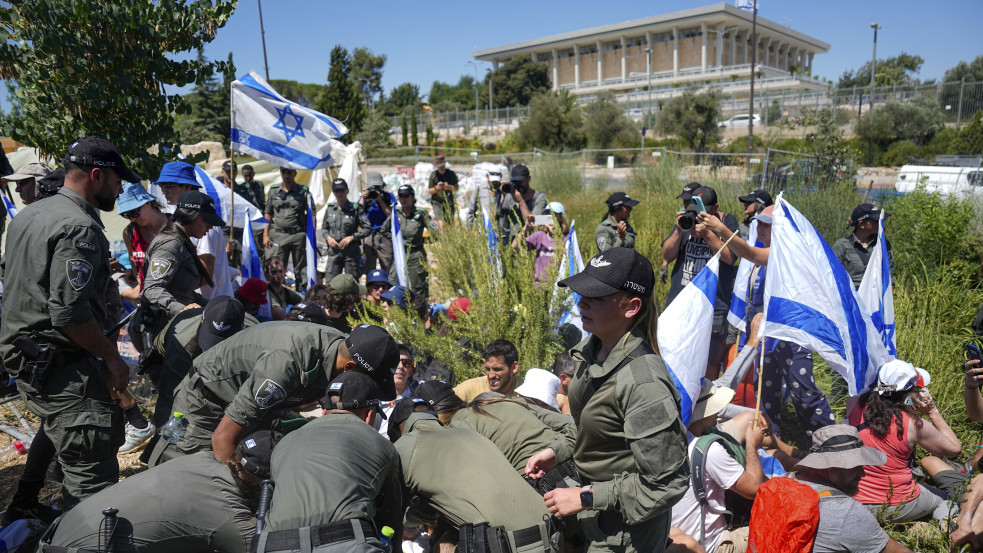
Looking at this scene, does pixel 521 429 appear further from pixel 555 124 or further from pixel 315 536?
pixel 555 124

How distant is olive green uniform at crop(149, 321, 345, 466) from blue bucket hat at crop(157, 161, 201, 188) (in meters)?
2.39

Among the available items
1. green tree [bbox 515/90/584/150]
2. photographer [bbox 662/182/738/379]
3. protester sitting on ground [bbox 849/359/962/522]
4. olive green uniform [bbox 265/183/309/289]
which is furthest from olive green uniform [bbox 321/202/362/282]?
green tree [bbox 515/90/584/150]

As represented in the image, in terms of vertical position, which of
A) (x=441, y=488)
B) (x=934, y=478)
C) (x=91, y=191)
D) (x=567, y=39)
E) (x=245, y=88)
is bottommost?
(x=934, y=478)

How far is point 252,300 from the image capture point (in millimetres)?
4605

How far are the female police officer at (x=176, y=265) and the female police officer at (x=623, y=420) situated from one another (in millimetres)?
2602

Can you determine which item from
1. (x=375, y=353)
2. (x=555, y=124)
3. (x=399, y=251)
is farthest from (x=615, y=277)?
(x=555, y=124)

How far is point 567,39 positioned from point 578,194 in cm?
8238

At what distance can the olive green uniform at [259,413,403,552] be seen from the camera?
6.53 feet

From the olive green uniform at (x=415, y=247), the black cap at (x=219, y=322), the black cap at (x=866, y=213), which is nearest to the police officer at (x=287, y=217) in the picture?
the olive green uniform at (x=415, y=247)

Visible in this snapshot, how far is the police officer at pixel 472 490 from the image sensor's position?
2404 mm

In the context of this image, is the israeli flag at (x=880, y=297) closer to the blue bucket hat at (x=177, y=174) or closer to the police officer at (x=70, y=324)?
the police officer at (x=70, y=324)

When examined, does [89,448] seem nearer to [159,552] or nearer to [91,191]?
[159,552]

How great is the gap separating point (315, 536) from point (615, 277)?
4.12ft

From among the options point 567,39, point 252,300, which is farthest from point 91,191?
point 567,39
